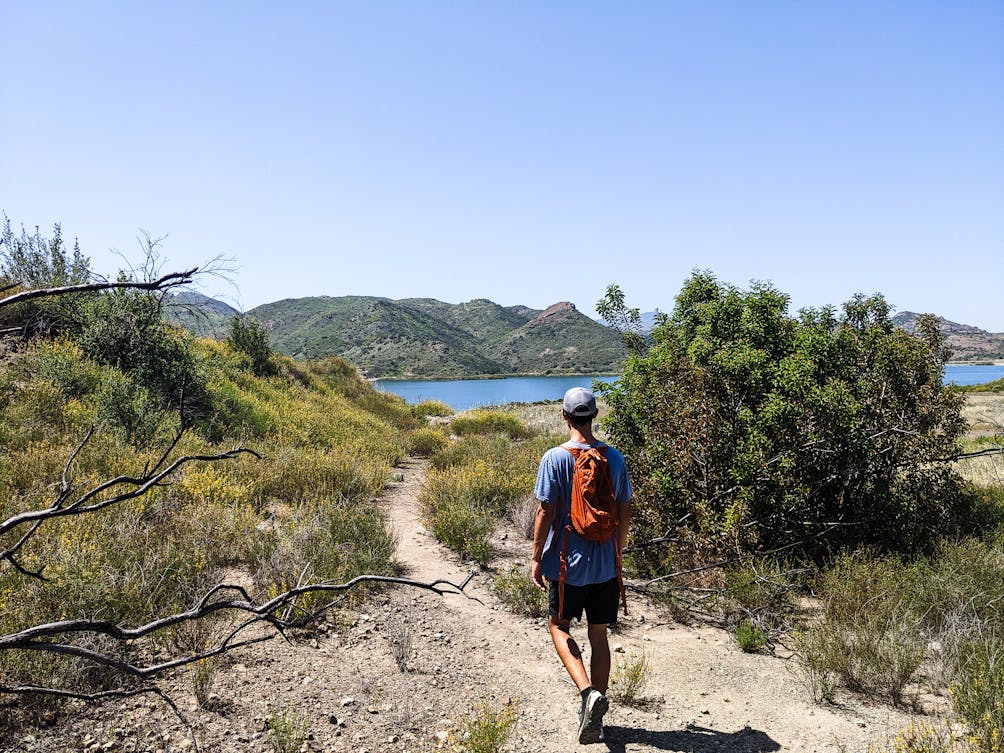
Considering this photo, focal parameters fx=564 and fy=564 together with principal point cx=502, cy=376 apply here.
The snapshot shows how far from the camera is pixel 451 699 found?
3.93m

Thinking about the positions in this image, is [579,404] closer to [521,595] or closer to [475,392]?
[521,595]

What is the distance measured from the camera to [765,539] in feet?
20.3

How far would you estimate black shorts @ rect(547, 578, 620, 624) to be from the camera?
142 inches

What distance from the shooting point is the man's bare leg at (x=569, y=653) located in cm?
346

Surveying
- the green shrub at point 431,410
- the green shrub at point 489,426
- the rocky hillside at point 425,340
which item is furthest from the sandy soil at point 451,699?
the rocky hillside at point 425,340

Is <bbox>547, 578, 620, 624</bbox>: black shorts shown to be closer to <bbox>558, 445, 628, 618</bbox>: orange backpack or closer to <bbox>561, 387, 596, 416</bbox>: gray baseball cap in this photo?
<bbox>558, 445, 628, 618</bbox>: orange backpack

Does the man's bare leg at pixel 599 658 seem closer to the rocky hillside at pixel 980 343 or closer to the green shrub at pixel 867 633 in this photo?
the green shrub at pixel 867 633

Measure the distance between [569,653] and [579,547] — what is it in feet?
2.19

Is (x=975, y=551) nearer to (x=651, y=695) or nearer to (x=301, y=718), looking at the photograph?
(x=651, y=695)

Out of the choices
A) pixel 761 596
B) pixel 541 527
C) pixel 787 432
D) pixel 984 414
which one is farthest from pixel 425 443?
pixel 984 414

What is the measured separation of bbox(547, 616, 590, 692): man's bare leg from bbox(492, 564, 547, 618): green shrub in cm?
157

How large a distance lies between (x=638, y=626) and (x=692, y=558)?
120 centimetres

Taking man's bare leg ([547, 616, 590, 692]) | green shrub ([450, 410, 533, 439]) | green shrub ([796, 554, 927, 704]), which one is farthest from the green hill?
green shrub ([450, 410, 533, 439])

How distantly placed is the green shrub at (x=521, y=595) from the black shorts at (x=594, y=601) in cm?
166
